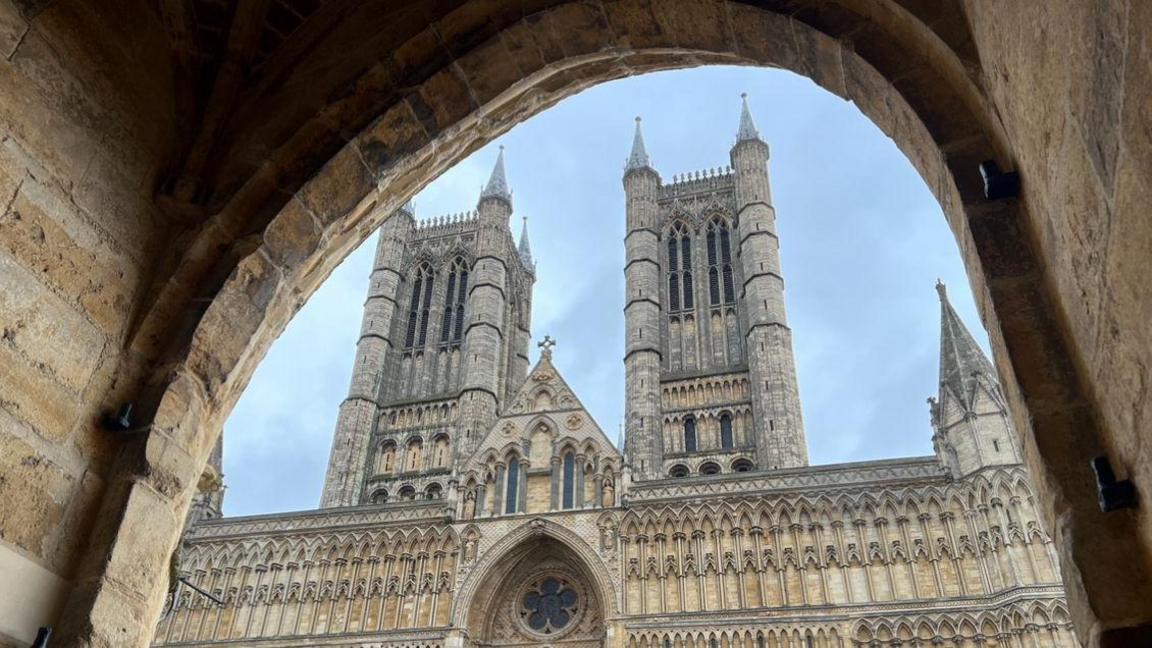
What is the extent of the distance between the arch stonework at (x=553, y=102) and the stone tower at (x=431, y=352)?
26564 mm

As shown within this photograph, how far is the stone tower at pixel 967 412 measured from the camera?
18328 mm

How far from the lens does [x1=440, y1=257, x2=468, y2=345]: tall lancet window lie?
3738 centimetres

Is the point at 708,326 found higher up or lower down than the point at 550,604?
higher up

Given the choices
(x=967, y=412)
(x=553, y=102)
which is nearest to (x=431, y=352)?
(x=967, y=412)

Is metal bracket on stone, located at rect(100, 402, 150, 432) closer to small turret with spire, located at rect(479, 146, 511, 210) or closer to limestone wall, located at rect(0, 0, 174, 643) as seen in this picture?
limestone wall, located at rect(0, 0, 174, 643)

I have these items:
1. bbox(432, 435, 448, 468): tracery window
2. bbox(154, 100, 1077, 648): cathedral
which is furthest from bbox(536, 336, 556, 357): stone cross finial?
bbox(432, 435, 448, 468): tracery window

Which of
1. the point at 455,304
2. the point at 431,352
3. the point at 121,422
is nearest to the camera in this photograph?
the point at 121,422

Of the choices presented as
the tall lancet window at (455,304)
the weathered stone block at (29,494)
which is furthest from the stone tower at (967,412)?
the tall lancet window at (455,304)

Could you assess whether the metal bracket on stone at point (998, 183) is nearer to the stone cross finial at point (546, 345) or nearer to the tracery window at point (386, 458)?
the stone cross finial at point (546, 345)

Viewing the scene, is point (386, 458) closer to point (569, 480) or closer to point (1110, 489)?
point (569, 480)

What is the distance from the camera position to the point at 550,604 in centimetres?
1950

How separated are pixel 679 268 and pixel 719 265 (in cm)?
172

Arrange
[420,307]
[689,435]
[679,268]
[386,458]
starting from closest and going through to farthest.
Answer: [689,435], [386,458], [679,268], [420,307]

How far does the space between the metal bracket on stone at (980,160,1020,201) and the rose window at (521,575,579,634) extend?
59.8 ft
